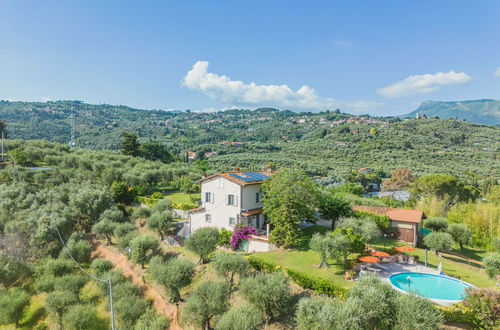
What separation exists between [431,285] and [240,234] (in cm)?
1510

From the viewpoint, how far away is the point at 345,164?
97.7 m

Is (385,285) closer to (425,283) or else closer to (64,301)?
(425,283)

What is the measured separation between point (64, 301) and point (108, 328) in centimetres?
402

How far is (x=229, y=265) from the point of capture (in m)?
19.4

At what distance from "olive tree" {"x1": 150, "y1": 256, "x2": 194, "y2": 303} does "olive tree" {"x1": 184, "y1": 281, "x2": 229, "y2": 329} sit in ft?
9.76

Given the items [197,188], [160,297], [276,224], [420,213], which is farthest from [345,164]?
[160,297]

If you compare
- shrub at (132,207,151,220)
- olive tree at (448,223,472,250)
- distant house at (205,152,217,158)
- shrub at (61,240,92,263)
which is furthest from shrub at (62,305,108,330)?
distant house at (205,152,217,158)

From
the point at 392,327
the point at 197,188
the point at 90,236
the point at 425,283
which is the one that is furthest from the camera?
the point at 197,188

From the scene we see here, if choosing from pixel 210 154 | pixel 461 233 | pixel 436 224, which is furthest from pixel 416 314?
pixel 210 154

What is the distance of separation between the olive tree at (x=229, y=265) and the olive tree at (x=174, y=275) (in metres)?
2.86

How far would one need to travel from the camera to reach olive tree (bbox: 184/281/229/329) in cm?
1684

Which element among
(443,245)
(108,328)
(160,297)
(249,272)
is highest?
(443,245)

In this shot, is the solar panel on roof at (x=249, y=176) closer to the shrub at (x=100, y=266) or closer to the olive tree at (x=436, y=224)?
the shrub at (x=100, y=266)

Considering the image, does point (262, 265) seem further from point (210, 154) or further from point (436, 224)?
point (210, 154)
